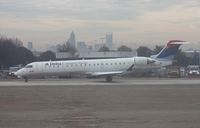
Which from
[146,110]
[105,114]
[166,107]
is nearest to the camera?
[105,114]

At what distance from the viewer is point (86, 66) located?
67.8 metres

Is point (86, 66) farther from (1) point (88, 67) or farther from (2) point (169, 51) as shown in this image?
(2) point (169, 51)

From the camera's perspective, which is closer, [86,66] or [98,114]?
[98,114]

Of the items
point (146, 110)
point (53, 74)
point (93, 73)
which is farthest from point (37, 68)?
point (146, 110)

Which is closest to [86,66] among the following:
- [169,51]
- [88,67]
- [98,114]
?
[88,67]

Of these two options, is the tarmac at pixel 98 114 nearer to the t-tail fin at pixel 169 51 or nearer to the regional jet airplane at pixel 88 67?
the regional jet airplane at pixel 88 67

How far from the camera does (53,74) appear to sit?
68.1 m

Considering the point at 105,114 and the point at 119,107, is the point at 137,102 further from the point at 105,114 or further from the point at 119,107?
the point at 105,114

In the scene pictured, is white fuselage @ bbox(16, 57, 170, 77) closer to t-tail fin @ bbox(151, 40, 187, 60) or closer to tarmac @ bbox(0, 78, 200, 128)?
t-tail fin @ bbox(151, 40, 187, 60)

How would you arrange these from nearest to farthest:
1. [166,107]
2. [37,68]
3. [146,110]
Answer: [146,110] → [166,107] → [37,68]

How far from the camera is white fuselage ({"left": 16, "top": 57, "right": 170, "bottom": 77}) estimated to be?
2648 inches

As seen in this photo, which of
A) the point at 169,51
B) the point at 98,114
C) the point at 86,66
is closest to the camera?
the point at 98,114

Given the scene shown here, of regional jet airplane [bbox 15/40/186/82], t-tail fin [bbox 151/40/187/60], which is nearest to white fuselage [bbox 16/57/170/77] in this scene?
regional jet airplane [bbox 15/40/186/82]

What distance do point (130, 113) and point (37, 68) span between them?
45229mm
